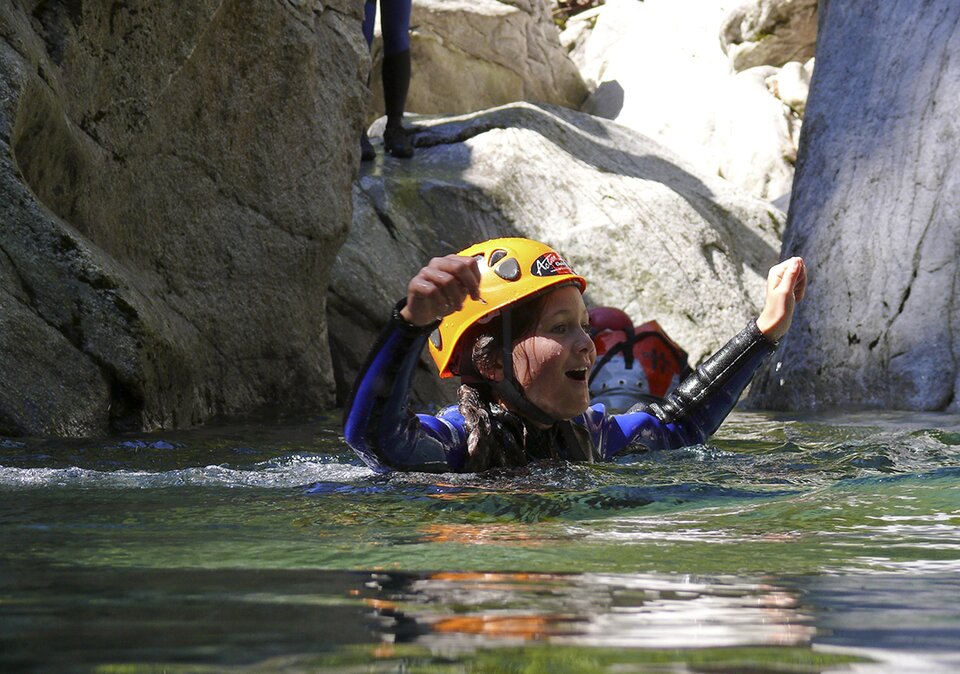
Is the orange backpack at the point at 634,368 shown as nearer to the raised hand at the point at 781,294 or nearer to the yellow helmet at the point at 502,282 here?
the raised hand at the point at 781,294

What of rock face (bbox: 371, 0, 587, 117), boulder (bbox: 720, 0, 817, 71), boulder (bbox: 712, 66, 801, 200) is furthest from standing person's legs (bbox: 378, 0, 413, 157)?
boulder (bbox: 720, 0, 817, 71)

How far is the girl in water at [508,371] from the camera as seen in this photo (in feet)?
10.5

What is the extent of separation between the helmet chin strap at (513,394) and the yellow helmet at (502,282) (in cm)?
11

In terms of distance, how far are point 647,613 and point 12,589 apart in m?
0.82

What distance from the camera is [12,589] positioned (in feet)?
5.31

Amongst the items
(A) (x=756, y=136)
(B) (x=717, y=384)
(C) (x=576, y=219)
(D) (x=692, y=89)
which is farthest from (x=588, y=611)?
(D) (x=692, y=89)

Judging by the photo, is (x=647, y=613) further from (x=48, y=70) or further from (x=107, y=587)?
(x=48, y=70)

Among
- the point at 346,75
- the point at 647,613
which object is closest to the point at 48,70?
the point at 346,75

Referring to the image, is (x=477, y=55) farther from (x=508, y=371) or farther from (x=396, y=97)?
(x=508, y=371)

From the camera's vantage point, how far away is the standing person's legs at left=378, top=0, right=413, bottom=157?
9.18 meters

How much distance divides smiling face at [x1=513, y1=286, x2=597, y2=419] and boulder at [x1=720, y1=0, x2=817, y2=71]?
1479 centimetres

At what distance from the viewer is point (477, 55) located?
56.6 feet

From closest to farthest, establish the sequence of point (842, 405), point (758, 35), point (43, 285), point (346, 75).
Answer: point (43, 285)
point (842, 405)
point (346, 75)
point (758, 35)

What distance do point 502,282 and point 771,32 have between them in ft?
49.6
